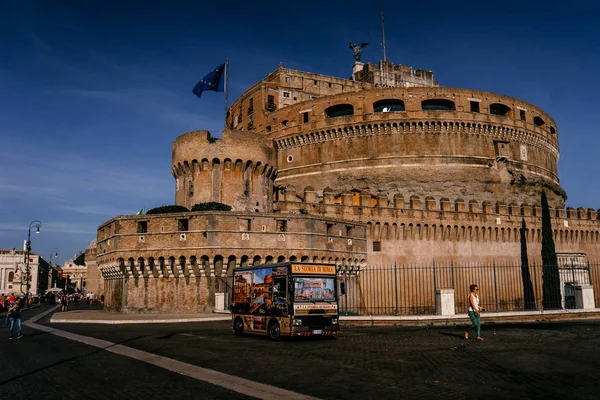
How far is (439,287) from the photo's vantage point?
127ft

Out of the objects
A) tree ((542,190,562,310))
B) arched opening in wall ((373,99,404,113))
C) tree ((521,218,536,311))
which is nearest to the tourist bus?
tree ((542,190,562,310))

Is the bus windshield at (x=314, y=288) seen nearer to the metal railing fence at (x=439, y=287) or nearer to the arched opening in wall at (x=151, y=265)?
the metal railing fence at (x=439, y=287)

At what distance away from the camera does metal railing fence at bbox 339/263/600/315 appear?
1252 inches

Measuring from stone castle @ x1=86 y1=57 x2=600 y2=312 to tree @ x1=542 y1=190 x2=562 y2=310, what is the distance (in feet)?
6.02

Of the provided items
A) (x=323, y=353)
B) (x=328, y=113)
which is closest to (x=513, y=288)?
(x=328, y=113)

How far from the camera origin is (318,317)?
52.3 ft

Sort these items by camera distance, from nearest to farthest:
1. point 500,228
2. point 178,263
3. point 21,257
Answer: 1. point 178,263
2. point 500,228
3. point 21,257

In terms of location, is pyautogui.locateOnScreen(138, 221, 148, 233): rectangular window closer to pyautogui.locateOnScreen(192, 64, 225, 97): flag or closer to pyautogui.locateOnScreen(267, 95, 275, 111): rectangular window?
pyautogui.locateOnScreen(192, 64, 225, 97): flag

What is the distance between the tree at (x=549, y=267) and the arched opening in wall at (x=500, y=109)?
46.3ft

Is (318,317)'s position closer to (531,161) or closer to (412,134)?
(412,134)

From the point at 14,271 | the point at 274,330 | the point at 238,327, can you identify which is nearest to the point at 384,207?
the point at 238,327

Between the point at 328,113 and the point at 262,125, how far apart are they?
7871 millimetres

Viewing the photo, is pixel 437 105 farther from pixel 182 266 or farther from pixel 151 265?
pixel 151 265

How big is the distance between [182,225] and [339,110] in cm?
2878
